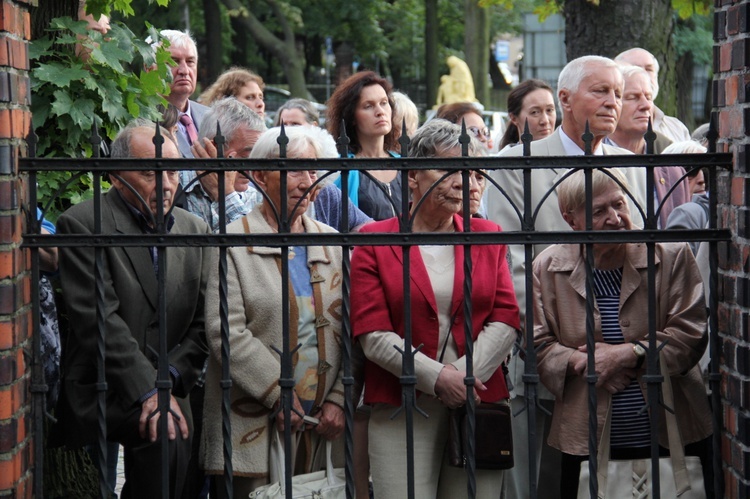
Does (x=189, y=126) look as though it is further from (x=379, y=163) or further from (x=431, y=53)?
(x=431, y=53)

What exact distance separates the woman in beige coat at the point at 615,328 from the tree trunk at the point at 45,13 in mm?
2351

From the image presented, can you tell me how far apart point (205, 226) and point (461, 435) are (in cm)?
121

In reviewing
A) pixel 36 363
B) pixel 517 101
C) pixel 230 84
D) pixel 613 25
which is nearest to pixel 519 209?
pixel 36 363

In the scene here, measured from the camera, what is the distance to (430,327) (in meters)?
4.05

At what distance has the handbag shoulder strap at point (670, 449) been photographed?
3.88 m

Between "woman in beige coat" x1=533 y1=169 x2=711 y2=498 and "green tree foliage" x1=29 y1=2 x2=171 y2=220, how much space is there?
194cm

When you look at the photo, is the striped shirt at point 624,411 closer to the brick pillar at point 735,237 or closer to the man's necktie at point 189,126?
the brick pillar at point 735,237

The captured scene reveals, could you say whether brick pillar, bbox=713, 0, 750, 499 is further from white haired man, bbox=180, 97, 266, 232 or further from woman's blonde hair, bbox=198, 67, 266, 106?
woman's blonde hair, bbox=198, 67, 266, 106

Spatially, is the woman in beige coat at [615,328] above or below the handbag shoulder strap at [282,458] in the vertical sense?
above

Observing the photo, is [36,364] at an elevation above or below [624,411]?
above

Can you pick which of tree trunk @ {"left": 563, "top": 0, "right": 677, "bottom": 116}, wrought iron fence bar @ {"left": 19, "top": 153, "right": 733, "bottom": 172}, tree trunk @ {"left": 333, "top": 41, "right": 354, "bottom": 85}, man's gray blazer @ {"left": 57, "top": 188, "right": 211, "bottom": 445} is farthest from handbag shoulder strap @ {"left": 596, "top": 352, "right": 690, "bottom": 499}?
tree trunk @ {"left": 333, "top": 41, "right": 354, "bottom": 85}

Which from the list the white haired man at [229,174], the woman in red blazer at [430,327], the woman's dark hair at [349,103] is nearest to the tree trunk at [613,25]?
the woman's dark hair at [349,103]

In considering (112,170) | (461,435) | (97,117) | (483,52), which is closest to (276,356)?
(461,435)

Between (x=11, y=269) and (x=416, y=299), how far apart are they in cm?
136
